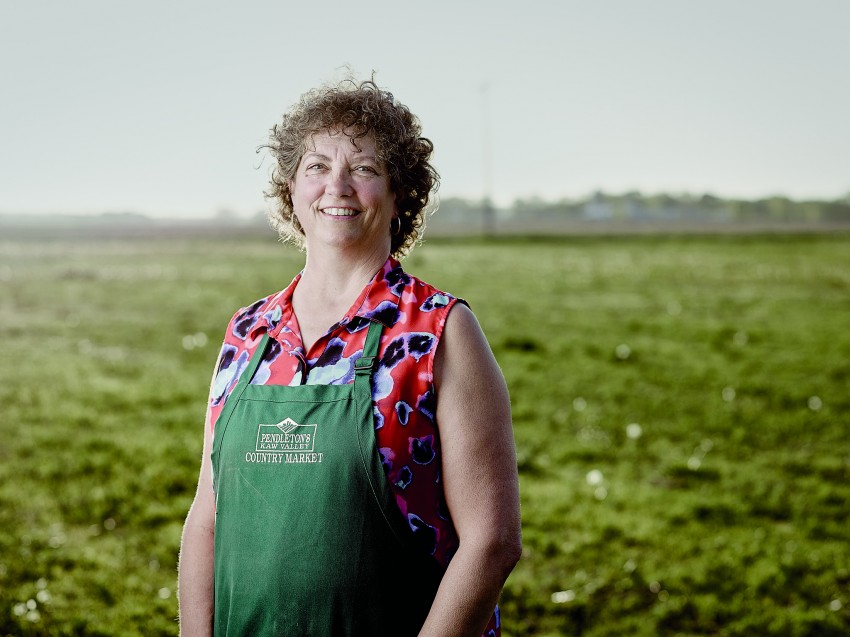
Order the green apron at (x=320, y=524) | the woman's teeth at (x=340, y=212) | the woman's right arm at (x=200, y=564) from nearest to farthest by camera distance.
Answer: the green apron at (x=320, y=524)
the woman's teeth at (x=340, y=212)
the woman's right arm at (x=200, y=564)

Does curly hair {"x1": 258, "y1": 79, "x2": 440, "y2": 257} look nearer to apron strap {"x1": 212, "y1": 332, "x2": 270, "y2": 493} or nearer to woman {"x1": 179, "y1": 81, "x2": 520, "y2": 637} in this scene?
woman {"x1": 179, "y1": 81, "x2": 520, "y2": 637}

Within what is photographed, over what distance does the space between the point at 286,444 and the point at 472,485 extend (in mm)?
480

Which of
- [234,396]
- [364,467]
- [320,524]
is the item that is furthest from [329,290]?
[320,524]

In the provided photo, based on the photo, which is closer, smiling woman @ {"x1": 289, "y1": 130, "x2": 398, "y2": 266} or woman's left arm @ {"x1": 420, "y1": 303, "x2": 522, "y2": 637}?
woman's left arm @ {"x1": 420, "y1": 303, "x2": 522, "y2": 637}

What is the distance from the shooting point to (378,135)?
232 centimetres

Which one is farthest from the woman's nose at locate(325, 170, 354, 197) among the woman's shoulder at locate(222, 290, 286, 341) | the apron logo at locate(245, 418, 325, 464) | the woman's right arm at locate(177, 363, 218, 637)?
the woman's right arm at locate(177, 363, 218, 637)

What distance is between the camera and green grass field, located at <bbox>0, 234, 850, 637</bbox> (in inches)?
201

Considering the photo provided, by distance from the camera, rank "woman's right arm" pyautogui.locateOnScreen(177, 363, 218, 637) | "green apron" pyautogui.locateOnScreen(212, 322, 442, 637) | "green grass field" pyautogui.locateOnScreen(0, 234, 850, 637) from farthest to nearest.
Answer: "green grass field" pyautogui.locateOnScreen(0, 234, 850, 637) < "woman's right arm" pyautogui.locateOnScreen(177, 363, 218, 637) < "green apron" pyautogui.locateOnScreen(212, 322, 442, 637)

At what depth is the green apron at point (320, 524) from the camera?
204cm

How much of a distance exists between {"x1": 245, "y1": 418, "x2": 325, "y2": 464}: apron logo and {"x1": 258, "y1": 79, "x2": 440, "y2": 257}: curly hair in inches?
28.7

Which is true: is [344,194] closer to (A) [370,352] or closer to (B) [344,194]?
(B) [344,194]

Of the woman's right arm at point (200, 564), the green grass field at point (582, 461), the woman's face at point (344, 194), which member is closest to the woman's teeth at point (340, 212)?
the woman's face at point (344, 194)

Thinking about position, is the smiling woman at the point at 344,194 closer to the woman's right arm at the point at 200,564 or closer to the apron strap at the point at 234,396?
the apron strap at the point at 234,396

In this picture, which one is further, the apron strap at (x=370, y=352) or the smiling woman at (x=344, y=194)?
the smiling woman at (x=344, y=194)
